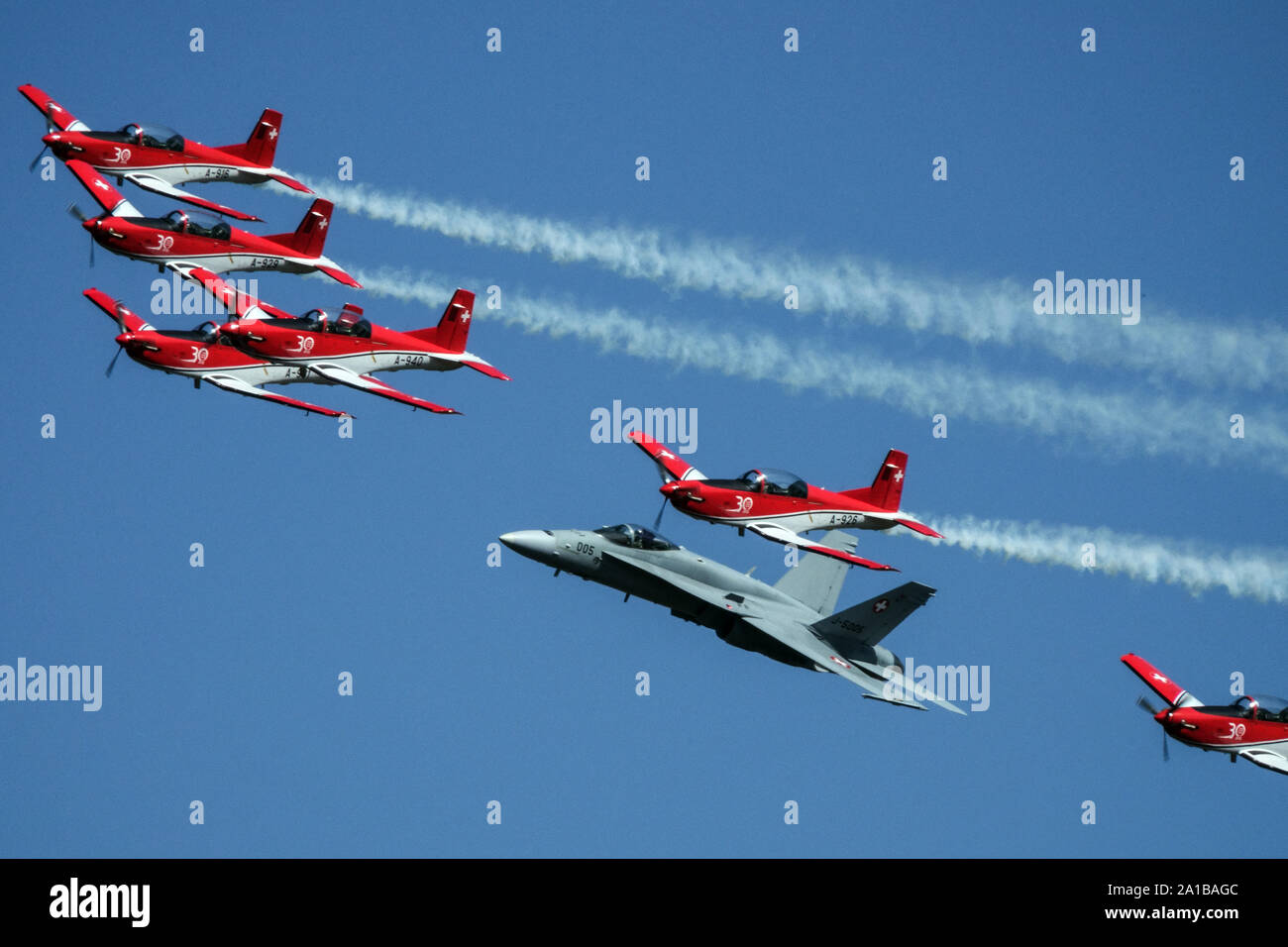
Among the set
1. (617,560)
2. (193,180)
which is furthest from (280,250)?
(617,560)

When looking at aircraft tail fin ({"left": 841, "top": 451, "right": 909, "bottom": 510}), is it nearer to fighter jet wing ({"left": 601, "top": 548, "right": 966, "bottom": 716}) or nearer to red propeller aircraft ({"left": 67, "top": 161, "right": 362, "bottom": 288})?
fighter jet wing ({"left": 601, "top": 548, "right": 966, "bottom": 716})

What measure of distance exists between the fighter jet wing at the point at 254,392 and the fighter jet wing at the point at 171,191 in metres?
7.69

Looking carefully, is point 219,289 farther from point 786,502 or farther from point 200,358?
point 786,502

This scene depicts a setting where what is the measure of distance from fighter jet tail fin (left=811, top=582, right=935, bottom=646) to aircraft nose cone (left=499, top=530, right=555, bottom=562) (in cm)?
1036

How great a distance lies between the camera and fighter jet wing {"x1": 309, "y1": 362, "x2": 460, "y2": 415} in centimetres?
8082

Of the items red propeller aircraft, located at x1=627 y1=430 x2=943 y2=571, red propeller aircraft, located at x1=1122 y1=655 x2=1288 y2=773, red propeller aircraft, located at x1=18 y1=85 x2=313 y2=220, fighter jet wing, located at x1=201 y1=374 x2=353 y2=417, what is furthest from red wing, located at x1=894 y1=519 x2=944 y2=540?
red propeller aircraft, located at x1=18 y1=85 x2=313 y2=220

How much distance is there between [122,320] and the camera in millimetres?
83312

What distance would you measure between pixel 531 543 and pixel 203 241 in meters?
17.9

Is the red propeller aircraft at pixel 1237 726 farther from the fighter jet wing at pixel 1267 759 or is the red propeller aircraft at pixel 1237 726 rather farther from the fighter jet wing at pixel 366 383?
the fighter jet wing at pixel 366 383

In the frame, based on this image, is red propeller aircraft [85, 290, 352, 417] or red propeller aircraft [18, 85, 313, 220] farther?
red propeller aircraft [18, 85, 313, 220]

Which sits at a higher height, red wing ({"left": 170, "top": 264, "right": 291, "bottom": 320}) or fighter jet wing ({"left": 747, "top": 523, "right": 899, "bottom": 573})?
red wing ({"left": 170, "top": 264, "right": 291, "bottom": 320})

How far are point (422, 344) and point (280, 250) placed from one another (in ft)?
23.2
